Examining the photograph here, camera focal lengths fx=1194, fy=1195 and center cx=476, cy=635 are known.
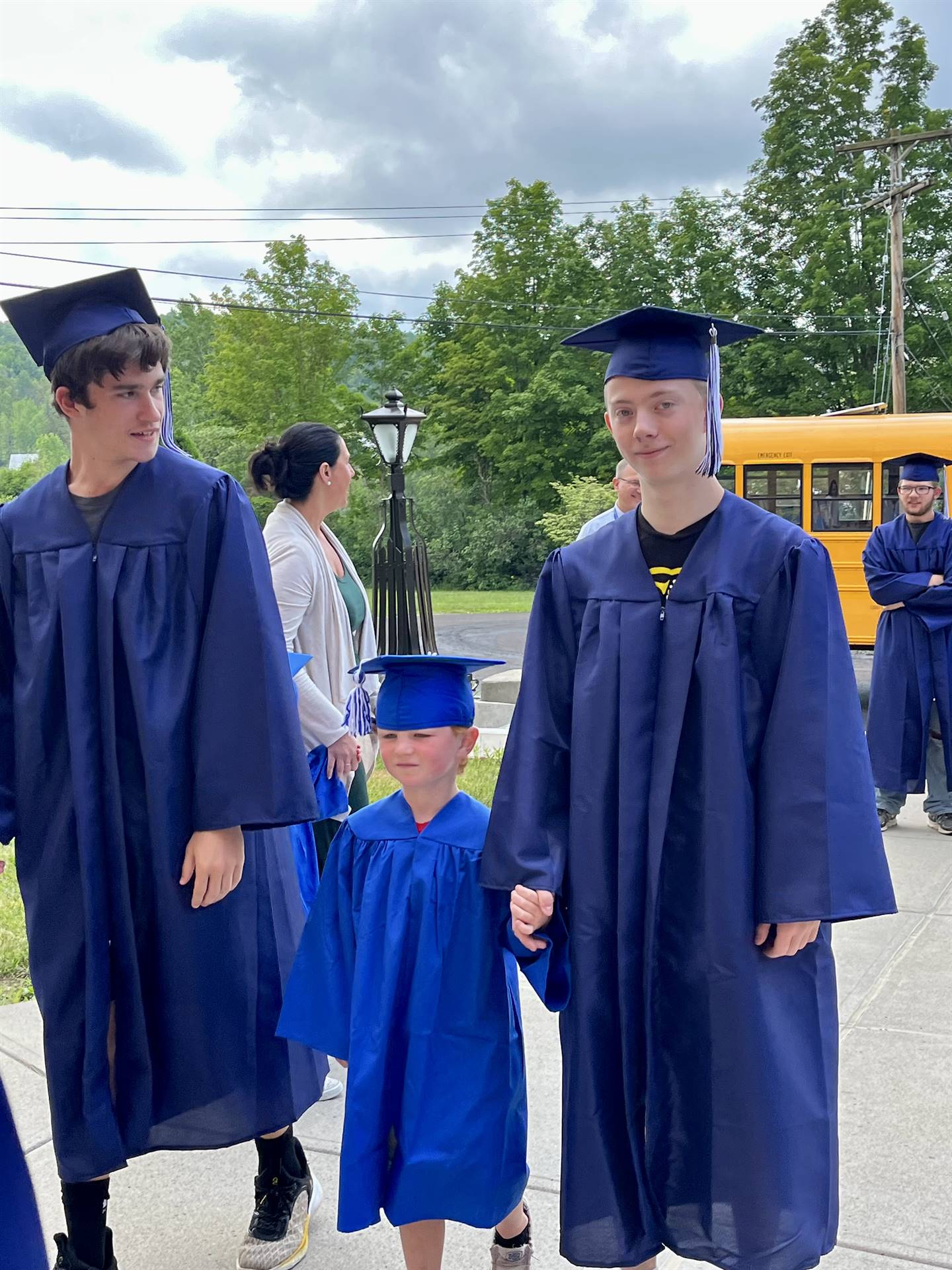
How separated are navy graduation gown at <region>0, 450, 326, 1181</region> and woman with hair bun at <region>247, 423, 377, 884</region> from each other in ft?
3.50

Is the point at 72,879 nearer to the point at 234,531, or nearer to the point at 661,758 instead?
the point at 234,531

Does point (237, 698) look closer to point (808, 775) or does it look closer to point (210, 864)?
point (210, 864)

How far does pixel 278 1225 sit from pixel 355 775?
1.59 m

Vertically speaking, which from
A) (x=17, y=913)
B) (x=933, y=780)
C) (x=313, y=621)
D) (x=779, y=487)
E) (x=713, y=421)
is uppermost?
(x=779, y=487)

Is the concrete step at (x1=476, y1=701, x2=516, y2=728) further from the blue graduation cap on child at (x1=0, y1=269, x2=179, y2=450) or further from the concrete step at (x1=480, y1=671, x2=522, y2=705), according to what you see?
the blue graduation cap on child at (x1=0, y1=269, x2=179, y2=450)

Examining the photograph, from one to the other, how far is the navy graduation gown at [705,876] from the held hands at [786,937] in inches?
0.9

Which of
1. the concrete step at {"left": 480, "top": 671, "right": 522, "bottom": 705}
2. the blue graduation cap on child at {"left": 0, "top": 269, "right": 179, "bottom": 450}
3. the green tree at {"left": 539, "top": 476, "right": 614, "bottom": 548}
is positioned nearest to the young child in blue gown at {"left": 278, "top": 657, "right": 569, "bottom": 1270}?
the blue graduation cap on child at {"left": 0, "top": 269, "right": 179, "bottom": 450}

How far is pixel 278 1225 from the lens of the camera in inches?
106

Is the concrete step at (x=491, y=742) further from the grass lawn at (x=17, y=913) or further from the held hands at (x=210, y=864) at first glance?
the held hands at (x=210, y=864)

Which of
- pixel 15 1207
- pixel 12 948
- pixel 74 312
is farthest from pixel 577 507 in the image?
pixel 15 1207

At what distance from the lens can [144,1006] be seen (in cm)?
239

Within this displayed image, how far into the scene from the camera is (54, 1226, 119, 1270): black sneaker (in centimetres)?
243

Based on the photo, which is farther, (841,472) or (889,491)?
(841,472)

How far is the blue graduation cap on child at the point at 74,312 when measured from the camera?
2.35 meters
